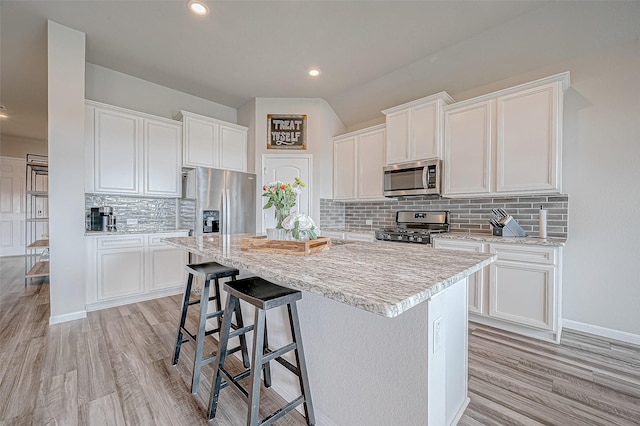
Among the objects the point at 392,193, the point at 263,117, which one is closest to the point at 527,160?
the point at 392,193

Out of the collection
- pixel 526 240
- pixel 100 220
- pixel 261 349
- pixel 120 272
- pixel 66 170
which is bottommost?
pixel 120 272

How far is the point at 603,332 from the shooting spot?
2.45 metres

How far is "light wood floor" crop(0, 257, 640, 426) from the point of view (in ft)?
4.88

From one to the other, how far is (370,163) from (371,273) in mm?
3228

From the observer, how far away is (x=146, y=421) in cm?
144

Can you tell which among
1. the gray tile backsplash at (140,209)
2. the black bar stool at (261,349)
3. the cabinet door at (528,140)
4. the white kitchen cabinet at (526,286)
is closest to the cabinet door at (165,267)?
the gray tile backsplash at (140,209)

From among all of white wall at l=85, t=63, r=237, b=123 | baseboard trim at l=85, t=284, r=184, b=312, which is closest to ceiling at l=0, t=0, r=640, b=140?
white wall at l=85, t=63, r=237, b=123

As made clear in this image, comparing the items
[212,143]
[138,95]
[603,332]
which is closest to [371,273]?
[603,332]

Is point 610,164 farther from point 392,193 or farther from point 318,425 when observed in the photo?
point 318,425

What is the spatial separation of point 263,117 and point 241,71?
0.88m

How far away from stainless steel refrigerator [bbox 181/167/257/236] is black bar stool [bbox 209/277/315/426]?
2.55 metres

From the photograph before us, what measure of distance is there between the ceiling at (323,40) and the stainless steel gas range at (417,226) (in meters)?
1.60

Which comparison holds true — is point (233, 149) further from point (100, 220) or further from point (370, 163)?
point (370, 163)

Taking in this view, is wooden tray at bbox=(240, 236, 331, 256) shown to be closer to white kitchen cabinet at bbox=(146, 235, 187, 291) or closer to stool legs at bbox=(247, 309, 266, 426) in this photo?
stool legs at bbox=(247, 309, 266, 426)
